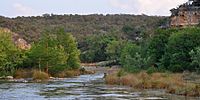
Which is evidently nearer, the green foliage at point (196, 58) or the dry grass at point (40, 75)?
the green foliage at point (196, 58)

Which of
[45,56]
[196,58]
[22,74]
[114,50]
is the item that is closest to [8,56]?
[22,74]

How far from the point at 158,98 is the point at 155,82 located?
12315 mm

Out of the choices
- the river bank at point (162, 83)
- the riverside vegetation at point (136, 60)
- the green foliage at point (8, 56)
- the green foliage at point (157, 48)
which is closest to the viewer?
the river bank at point (162, 83)

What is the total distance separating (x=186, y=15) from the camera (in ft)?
362

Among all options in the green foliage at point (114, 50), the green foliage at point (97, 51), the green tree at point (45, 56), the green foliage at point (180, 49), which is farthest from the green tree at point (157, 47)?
the green foliage at point (97, 51)

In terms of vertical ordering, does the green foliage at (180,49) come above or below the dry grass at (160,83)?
above

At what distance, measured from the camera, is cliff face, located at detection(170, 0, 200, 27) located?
358 feet

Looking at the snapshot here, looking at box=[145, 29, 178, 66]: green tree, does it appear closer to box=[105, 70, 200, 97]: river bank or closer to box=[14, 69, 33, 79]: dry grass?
box=[105, 70, 200, 97]: river bank

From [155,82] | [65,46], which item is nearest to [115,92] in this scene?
[155,82]

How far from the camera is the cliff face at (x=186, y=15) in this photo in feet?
358

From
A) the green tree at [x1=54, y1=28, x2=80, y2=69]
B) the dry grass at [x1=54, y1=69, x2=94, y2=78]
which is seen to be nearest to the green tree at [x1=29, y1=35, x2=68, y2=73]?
the dry grass at [x1=54, y1=69, x2=94, y2=78]

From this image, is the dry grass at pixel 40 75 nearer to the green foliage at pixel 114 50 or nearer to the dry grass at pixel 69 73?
the dry grass at pixel 69 73

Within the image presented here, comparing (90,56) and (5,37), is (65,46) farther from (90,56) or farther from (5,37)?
(90,56)

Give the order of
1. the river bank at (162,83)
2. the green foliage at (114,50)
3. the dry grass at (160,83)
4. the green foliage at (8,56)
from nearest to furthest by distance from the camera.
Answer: the river bank at (162,83) → the dry grass at (160,83) → the green foliage at (8,56) → the green foliage at (114,50)
